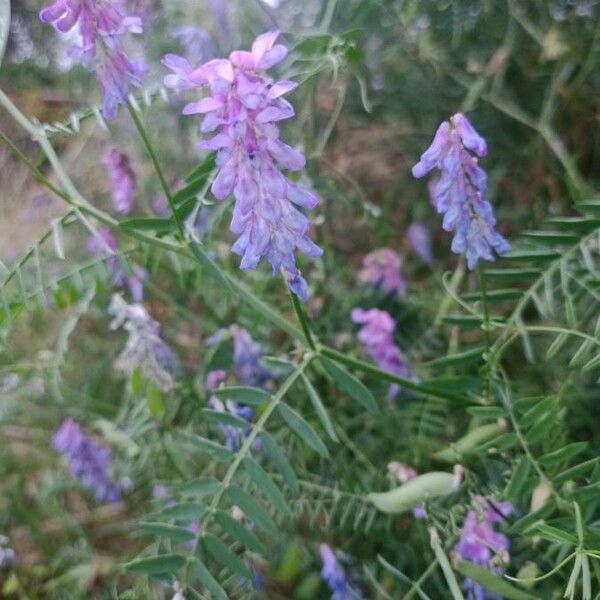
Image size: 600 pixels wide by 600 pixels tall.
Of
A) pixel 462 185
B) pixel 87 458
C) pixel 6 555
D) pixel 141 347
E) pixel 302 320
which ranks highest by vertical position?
pixel 462 185

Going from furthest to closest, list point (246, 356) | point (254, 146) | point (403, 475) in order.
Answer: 1. point (246, 356)
2. point (403, 475)
3. point (254, 146)

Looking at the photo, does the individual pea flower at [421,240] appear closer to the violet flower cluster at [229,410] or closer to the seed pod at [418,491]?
the violet flower cluster at [229,410]

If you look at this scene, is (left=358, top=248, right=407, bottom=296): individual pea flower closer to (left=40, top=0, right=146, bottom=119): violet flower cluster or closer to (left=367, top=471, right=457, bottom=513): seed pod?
(left=367, top=471, right=457, bottom=513): seed pod

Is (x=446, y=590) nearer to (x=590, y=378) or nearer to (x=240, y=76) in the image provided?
(x=590, y=378)

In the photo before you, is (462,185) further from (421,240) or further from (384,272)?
(421,240)

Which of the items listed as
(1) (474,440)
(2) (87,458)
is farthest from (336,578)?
(2) (87,458)

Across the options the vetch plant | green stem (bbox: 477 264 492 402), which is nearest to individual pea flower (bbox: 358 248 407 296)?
the vetch plant

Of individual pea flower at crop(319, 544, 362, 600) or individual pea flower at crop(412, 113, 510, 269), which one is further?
individual pea flower at crop(319, 544, 362, 600)
